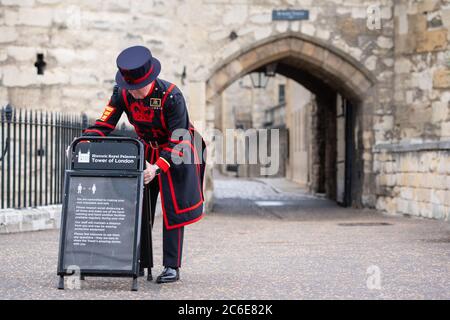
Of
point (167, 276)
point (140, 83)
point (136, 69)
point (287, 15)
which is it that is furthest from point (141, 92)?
point (287, 15)

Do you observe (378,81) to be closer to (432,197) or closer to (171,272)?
(432,197)

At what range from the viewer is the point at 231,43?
15.4 meters

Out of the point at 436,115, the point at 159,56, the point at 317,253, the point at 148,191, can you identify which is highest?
the point at 159,56

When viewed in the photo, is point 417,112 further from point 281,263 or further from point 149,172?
point 149,172

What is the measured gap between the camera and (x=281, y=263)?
730 cm

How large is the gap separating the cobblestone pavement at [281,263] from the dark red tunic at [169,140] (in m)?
0.56

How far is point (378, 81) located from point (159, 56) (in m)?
4.30

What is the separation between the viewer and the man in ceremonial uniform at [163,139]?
225 inches

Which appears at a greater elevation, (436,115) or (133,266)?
(436,115)

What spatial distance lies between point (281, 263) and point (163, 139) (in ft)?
6.20

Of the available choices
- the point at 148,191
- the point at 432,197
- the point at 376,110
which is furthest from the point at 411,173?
the point at 148,191

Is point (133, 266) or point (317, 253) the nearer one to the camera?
point (133, 266)

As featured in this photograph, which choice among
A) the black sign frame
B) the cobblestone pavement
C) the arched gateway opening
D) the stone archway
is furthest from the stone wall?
the black sign frame

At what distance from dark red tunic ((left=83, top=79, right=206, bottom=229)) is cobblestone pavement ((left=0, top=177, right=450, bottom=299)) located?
56cm
